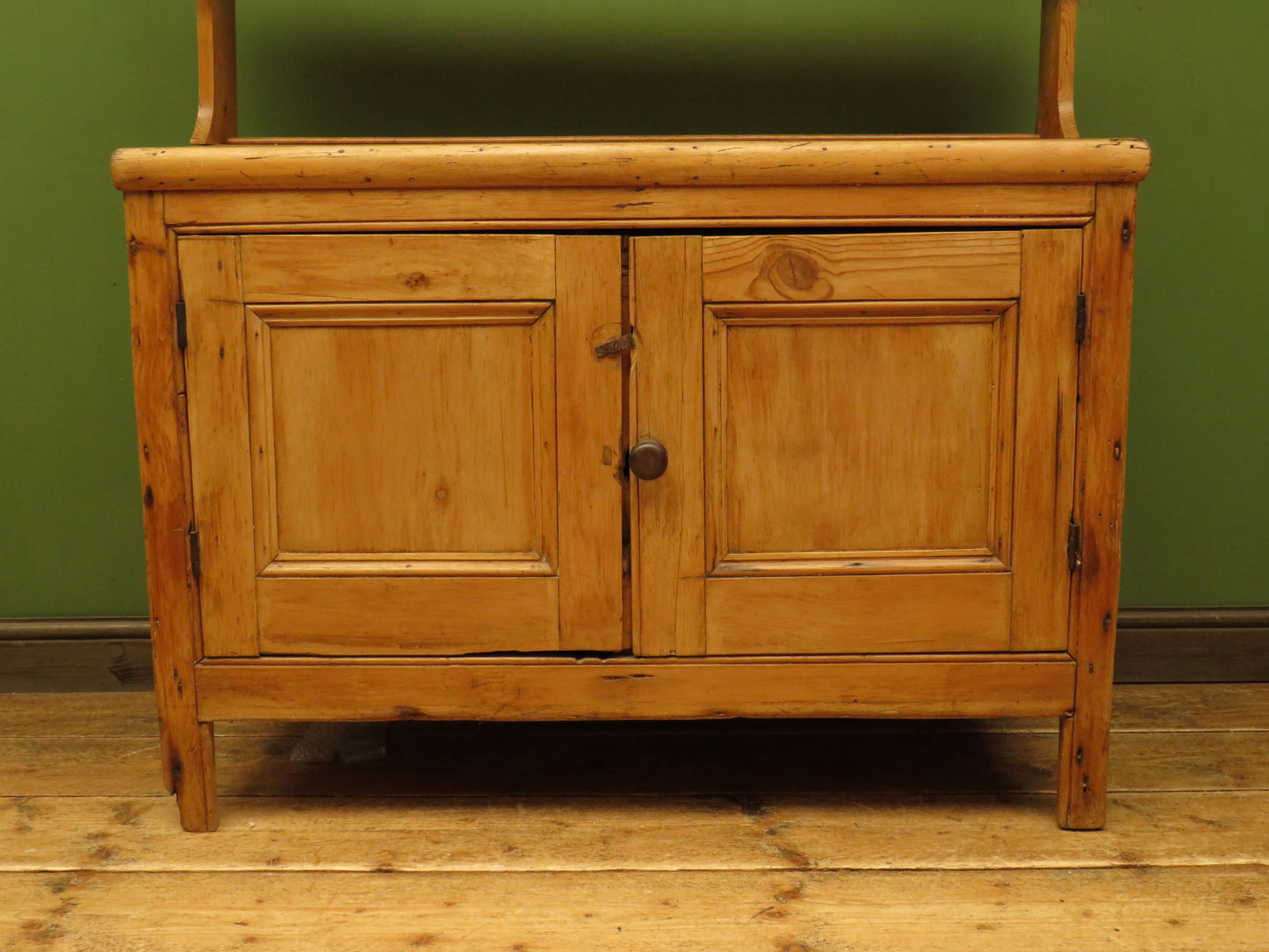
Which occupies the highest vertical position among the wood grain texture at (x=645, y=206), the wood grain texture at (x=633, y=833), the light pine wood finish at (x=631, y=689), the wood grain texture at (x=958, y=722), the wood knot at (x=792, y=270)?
the wood grain texture at (x=645, y=206)

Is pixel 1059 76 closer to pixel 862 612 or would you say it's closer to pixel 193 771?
pixel 862 612

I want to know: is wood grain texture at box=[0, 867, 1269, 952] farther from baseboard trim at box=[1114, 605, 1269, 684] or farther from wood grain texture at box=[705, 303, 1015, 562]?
baseboard trim at box=[1114, 605, 1269, 684]

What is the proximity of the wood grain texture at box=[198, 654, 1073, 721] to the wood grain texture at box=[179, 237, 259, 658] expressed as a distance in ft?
0.20

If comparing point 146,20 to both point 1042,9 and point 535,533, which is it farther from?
point 1042,9

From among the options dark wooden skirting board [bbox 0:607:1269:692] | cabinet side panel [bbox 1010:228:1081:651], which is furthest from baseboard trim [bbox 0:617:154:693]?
cabinet side panel [bbox 1010:228:1081:651]

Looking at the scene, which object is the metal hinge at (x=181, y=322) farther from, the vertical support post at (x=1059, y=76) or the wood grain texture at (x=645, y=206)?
the vertical support post at (x=1059, y=76)

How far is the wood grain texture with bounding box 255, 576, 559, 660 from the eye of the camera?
1138 mm

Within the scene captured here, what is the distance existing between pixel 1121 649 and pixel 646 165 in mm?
1111

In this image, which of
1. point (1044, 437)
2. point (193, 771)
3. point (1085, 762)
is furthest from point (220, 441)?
point (1085, 762)

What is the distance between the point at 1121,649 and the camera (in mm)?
1645

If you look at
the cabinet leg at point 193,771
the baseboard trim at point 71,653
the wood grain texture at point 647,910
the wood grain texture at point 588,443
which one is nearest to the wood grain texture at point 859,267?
the wood grain texture at point 588,443

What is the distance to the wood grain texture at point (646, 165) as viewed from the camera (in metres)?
1.07

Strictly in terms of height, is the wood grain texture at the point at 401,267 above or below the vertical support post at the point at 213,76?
below

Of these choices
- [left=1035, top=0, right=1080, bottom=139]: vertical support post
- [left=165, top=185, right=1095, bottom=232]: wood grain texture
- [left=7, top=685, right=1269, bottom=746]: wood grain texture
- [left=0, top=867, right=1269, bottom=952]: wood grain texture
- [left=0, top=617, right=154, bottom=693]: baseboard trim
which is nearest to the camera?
[left=0, top=867, right=1269, bottom=952]: wood grain texture
